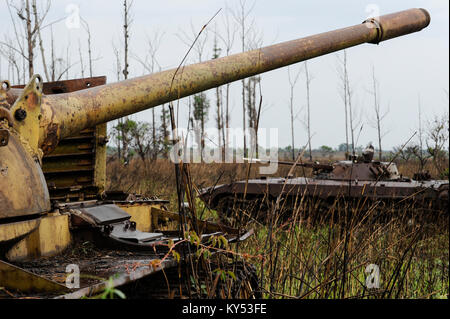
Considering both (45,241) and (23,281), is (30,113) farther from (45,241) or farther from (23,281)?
(23,281)

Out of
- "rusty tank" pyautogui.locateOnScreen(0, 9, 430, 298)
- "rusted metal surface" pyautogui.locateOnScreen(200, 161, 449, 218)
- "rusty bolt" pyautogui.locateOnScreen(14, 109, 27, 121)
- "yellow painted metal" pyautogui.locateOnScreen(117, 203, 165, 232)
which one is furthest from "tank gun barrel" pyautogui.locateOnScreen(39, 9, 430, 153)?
"rusted metal surface" pyautogui.locateOnScreen(200, 161, 449, 218)

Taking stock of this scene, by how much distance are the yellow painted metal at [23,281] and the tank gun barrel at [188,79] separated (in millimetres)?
873

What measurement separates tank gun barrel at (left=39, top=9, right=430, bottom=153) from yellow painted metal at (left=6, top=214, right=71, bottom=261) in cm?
43

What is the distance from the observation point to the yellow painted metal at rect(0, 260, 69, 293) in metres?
2.04

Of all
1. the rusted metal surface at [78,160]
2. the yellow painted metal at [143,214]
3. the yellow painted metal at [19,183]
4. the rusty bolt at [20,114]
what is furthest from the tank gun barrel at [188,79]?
the rusted metal surface at [78,160]

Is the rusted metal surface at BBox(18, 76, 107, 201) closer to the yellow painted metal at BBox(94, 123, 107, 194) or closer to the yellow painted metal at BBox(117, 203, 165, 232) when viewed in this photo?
the yellow painted metal at BBox(94, 123, 107, 194)

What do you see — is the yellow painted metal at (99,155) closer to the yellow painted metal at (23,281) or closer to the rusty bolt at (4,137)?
the rusty bolt at (4,137)

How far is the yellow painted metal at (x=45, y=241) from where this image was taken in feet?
8.14

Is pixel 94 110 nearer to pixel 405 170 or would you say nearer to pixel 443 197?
pixel 443 197

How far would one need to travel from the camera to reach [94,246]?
2879 millimetres

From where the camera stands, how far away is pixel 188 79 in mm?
3363

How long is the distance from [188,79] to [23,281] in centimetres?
171
